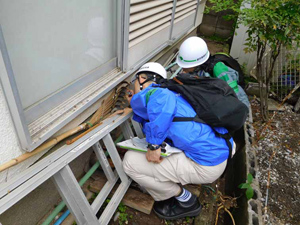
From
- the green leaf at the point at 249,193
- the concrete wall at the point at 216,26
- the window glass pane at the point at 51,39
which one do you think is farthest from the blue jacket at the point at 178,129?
the concrete wall at the point at 216,26

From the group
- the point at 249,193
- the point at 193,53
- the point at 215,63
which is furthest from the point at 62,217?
the point at 215,63

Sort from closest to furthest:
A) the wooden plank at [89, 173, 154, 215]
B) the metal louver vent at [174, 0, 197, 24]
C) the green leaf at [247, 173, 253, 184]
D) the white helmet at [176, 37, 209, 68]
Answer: the wooden plank at [89, 173, 154, 215] < the green leaf at [247, 173, 253, 184] < the white helmet at [176, 37, 209, 68] < the metal louver vent at [174, 0, 197, 24]

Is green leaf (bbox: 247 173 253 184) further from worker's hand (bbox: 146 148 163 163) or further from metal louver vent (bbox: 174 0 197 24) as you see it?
metal louver vent (bbox: 174 0 197 24)

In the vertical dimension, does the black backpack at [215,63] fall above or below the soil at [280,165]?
above

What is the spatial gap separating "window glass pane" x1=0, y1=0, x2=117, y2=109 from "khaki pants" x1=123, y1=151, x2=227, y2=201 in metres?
1.06

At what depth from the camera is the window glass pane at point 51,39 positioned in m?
1.39

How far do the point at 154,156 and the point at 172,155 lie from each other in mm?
214

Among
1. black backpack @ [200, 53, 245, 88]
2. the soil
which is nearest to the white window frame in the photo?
black backpack @ [200, 53, 245, 88]

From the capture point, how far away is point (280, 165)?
3.36 meters

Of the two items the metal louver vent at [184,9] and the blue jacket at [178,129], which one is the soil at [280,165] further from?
the metal louver vent at [184,9]

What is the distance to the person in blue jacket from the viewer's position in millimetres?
1935

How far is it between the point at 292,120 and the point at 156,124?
12.7 ft

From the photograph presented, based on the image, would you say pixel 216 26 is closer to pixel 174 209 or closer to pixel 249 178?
pixel 249 178

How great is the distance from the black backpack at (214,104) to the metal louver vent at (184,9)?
2.77m
